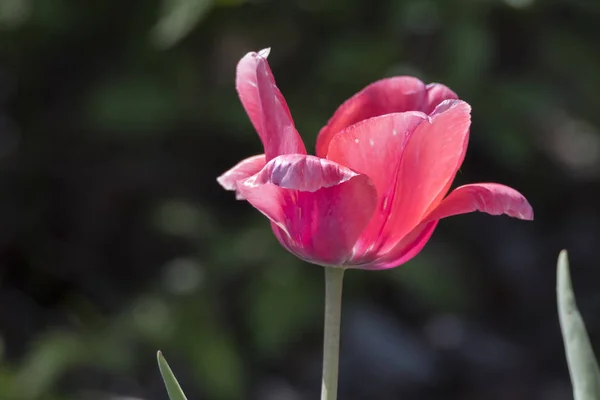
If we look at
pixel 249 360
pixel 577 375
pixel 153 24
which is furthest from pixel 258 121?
pixel 249 360

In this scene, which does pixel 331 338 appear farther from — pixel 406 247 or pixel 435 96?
pixel 435 96

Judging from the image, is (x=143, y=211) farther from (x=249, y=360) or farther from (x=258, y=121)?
(x=258, y=121)

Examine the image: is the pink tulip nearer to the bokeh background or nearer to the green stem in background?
the green stem in background

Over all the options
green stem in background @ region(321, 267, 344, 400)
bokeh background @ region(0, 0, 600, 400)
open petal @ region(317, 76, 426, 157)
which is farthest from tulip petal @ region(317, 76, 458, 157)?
bokeh background @ region(0, 0, 600, 400)

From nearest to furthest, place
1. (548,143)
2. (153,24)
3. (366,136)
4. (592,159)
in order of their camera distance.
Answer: (366,136)
(153,24)
(548,143)
(592,159)

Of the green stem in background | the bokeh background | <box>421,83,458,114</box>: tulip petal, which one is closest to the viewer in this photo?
the green stem in background

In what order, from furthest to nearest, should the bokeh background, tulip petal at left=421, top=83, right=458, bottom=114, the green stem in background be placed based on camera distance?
1. the bokeh background
2. tulip petal at left=421, top=83, right=458, bottom=114
3. the green stem in background

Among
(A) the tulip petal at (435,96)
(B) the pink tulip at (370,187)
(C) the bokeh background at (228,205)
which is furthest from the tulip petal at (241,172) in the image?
(C) the bokeh background at (228,205)
